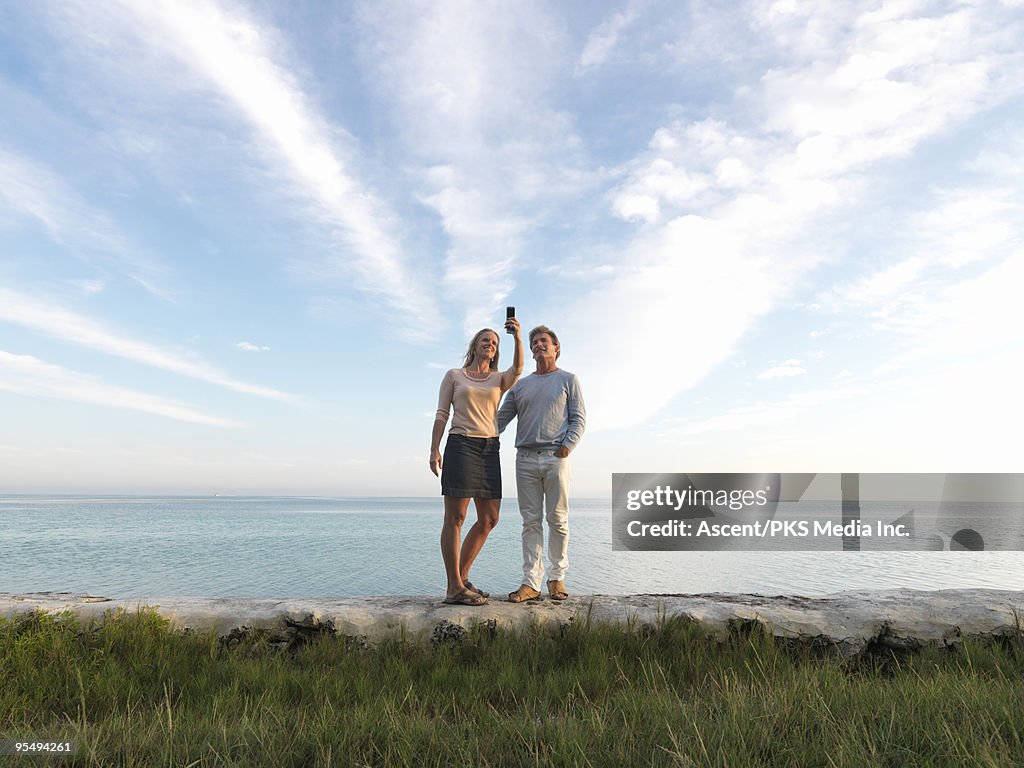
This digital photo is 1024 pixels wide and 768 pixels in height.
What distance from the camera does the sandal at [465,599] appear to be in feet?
17.1

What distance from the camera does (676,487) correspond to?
58656mm

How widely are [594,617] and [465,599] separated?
3.68 ft

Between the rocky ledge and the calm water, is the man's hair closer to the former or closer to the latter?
the rocky ledge

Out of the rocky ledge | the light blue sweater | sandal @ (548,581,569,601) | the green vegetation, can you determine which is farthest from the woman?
the green vegetation

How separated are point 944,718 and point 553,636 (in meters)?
2.61

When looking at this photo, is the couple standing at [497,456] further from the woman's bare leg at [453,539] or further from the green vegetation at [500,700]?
the green vegetation at [500,700]

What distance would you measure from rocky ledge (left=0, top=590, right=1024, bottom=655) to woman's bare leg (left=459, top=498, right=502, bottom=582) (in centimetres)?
50

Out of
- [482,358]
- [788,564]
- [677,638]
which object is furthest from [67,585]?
[788,564]

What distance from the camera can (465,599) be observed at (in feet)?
17.2

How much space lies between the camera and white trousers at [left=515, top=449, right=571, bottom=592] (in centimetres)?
541

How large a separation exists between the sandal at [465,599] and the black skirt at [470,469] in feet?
2.74

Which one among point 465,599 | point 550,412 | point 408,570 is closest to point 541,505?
point 550,412

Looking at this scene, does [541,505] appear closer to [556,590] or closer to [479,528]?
[479,528]

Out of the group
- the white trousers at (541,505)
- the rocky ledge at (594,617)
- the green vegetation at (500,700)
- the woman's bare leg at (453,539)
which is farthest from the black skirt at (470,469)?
the green vegetation at (500,700)
